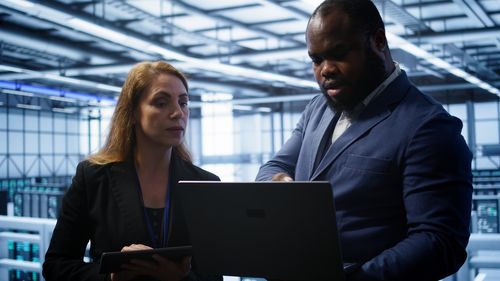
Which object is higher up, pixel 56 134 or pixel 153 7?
pixel 153 7

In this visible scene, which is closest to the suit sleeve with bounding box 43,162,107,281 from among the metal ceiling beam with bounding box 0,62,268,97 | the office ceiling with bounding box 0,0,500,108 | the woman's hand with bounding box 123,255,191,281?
the woman's hand with bounding box 123,255,191,281

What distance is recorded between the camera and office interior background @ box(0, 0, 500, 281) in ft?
18.9

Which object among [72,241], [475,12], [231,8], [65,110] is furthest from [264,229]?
[65,110]

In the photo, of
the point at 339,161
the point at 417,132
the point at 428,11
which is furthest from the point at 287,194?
the point at 428,11

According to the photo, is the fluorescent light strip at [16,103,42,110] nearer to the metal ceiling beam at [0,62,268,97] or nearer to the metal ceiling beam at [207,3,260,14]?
the metal ceiling beam at [0,62,268,97]

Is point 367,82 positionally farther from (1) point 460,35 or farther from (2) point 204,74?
(2) point 204,74

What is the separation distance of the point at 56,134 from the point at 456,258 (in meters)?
21.8

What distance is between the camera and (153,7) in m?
8.93

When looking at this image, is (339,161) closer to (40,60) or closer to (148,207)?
(148,207)

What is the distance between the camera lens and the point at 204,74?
16.4 m

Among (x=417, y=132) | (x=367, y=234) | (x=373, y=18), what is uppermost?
(x=373, y=18)

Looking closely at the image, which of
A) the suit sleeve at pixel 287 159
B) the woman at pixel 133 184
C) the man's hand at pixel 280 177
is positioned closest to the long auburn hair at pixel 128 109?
the woman at pixel 133 184

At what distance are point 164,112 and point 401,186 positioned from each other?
39.4 inches

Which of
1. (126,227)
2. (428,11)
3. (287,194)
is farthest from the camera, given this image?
(428,11)
